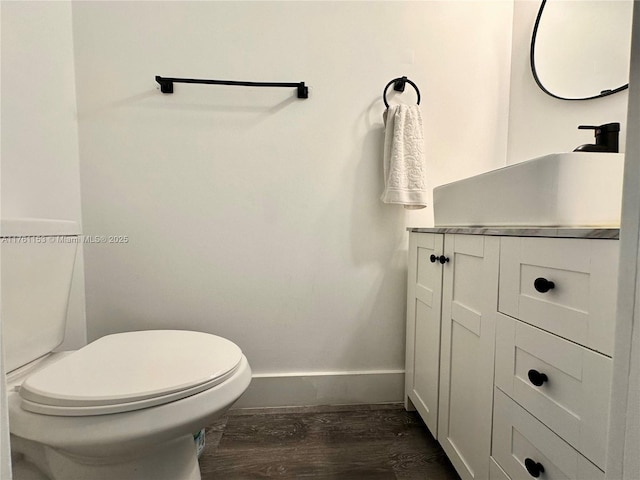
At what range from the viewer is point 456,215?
35.3 inches

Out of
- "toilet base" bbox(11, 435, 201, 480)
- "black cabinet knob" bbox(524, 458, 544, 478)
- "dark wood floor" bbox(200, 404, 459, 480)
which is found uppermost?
"black cabinet knob" bbox(524, 458, 544, 478)

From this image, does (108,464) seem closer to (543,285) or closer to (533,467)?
(533,467)

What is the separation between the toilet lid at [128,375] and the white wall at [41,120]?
51 centimetres

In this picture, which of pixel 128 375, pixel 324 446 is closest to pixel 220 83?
pixel 128 375

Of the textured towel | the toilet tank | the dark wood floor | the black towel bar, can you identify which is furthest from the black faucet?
the toilet tank

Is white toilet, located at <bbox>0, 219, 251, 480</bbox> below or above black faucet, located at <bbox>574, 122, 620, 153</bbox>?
below

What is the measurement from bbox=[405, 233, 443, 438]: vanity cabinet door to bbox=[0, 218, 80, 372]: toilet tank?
1.14m

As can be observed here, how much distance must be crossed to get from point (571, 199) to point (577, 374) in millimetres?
331

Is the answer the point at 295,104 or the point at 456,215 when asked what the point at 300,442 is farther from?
the point at 295,104

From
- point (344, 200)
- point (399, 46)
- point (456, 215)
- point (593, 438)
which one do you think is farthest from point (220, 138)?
point (593, 438)

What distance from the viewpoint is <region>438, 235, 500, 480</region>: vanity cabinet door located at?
0.70 m

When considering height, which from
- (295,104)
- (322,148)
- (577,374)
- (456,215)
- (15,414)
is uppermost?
(295,104)

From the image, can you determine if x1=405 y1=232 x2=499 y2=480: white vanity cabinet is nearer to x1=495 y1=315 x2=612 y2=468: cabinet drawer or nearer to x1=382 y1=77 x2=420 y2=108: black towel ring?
x1=495 y1=315 x2=612 y2=468: cabinet drawer

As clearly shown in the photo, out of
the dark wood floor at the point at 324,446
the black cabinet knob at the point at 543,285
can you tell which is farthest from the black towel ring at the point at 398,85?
the dark wood floor at the point at 324,446
